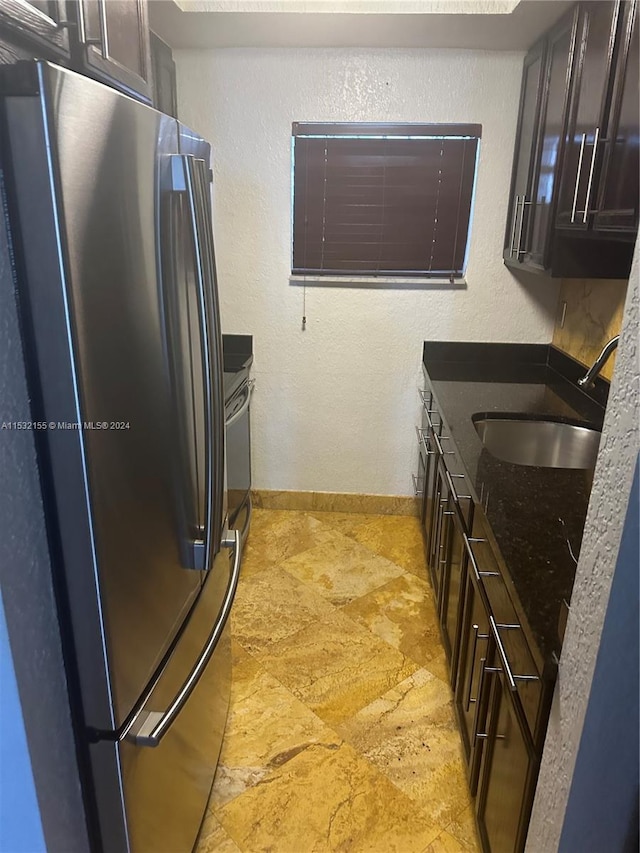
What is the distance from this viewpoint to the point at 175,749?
135 centimetres

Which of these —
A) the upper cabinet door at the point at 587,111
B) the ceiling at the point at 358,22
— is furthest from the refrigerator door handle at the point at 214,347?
the ceiling at the point at 358,22

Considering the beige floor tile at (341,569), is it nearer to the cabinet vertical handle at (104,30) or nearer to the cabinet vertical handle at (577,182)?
the cabinet vertical handle at (577,182)

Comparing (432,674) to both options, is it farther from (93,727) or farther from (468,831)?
(93,727)

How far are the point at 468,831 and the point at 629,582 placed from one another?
1.35 m

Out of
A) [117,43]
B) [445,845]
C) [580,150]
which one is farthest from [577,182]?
[445,845]

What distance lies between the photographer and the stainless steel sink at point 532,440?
2.37 metres

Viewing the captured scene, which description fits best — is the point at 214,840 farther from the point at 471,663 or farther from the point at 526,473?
the point at 526,473

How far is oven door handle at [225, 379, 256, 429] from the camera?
2.59 metres

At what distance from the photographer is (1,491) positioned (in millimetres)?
874

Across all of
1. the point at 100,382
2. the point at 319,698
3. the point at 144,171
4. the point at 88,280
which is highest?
the point at 144,171

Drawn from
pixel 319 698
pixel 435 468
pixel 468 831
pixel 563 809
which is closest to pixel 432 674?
pixel 319 698

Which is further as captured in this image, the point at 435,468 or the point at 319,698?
the point at 435,468

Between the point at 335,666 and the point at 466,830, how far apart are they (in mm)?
745

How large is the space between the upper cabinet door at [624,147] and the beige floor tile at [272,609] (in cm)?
185
